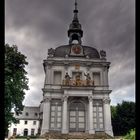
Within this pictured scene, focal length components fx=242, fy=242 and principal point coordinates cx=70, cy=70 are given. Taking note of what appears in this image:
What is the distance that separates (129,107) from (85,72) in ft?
47.9

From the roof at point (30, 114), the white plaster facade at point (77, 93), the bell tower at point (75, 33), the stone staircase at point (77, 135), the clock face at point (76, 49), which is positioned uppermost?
the bell tower at point (75, 33)

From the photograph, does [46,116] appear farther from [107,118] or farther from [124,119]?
[124,119]

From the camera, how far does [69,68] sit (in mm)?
41719

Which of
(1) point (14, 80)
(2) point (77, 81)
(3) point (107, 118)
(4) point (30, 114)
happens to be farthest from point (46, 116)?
(4) point (30, 114)

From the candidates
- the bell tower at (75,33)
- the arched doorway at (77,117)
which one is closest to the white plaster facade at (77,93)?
the arched doorway at (77,117)

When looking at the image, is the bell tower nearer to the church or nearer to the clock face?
the clock face

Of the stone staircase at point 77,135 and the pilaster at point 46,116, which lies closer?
the stone staircase at point 77,135

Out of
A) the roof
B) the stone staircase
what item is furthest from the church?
the roof

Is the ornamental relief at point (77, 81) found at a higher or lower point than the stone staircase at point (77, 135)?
higher

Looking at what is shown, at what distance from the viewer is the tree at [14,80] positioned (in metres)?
20.5

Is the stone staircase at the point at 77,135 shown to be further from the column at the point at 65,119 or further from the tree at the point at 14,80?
the tree at the point at 14,80

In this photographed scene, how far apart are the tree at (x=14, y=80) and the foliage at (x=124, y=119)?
97.5 ft

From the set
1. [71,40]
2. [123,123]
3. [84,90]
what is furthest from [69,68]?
[123,123]

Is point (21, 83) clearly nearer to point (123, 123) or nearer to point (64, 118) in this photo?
point (64, 118)
